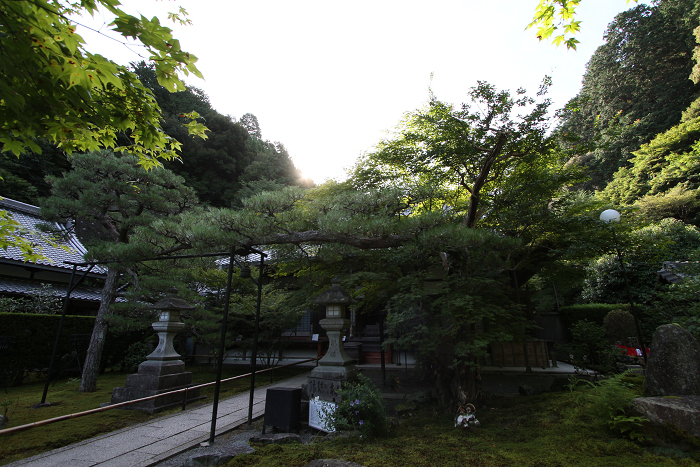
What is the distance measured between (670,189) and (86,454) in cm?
2572

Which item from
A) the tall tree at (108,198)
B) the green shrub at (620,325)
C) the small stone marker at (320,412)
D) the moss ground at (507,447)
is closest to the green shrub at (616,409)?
the moss ground at (507,447)

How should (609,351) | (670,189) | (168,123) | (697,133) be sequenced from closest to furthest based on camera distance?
(609,351) → (670,189) → (697,133) → (168,123)

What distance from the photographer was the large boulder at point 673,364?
4.12m

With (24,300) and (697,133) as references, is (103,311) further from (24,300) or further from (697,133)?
(697,133)

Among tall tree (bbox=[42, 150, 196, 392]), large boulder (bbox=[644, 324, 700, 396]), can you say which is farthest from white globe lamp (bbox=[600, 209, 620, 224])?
tall tree (bbox=[42, 150, 196, 392])

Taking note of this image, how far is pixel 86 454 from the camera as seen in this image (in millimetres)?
4227

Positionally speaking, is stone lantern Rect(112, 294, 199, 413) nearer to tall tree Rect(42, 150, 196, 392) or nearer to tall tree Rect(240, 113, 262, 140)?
tall tree Rect(42, 150, 196, 392)

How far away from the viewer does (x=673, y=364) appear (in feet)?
13.9

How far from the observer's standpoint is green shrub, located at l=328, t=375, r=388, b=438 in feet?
14.9

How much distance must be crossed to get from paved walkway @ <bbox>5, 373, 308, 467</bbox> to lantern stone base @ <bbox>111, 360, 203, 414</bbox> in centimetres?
57

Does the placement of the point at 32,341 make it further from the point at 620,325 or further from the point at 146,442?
the point at 620,325

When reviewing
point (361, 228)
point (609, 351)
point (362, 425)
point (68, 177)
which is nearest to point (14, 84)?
point (361, 228)

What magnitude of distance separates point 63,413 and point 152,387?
5.03 ft

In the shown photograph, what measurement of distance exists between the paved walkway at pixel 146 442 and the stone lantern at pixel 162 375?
63 centimetres
